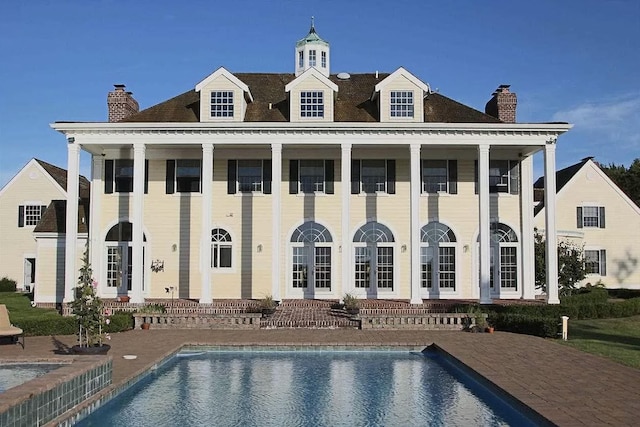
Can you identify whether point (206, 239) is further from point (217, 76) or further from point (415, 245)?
point (415, 245)

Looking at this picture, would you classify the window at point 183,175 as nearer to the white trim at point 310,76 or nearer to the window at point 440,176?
the white trim at point 310,76

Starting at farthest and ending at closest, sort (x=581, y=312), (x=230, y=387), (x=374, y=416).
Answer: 1. (x=581, y=312)
2. (x=230, y=387)
3. (x=374, y=416)

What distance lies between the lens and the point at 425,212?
28.5m

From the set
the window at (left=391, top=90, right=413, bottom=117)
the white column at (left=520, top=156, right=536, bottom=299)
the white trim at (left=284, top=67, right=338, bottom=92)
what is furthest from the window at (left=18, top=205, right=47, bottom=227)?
the white column at (left=520, top=156, right=536, bottom=299)

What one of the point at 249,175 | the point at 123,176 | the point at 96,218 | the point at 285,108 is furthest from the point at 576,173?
the point at 96,218

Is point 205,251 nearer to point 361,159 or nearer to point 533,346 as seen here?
point 361,159

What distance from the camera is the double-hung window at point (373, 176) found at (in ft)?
93.5

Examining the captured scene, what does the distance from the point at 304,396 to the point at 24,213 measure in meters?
33.0

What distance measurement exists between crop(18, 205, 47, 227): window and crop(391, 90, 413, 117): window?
81.0 feet

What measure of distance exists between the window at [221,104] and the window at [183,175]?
9.55ft

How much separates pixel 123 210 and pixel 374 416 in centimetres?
2076

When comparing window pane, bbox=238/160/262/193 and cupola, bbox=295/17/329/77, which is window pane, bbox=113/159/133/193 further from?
cupola, bbox=295/17/329/77

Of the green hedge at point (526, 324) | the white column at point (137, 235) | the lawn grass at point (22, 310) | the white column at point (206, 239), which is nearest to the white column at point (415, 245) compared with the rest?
the green hedge at point (526, 324)

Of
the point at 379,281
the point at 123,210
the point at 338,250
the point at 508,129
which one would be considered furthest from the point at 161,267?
the point at 508,129
